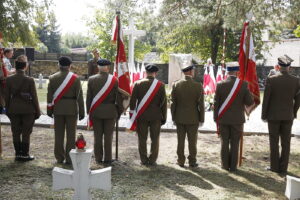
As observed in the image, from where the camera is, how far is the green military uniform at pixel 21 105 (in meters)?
6.89

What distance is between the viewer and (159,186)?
5.84 m

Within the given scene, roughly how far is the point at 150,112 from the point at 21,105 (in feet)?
7.23

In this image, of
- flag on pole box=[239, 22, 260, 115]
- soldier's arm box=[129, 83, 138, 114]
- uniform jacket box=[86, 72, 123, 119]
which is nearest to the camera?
uniform jacket box=[86, 72, 123, 119]

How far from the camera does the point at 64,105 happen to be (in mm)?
6734

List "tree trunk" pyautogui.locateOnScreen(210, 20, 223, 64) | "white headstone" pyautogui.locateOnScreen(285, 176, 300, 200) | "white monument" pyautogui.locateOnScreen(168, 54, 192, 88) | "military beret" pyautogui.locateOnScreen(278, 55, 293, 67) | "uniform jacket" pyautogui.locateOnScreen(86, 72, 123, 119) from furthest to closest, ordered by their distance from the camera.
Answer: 1. "tree trunk" pyautogui.locateOnScreen(210, 20, 223, 64)
2. "white monument" pyautogui.locateOnScreen(168, 54, 192, 88)
3. "uniform jacket" pyautogui.locateOnScreen(86, 72, 123, 119)
4. "military beret" pyautogui.locateOnScreen(278, 55, 293, 67)
5. "white headstone" pyautogui.locateOnScreen(285, 176, 300, 200)

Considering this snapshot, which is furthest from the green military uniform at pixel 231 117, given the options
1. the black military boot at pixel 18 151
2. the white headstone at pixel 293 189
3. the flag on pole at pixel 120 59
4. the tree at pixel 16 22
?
the tree at pixel 16 22

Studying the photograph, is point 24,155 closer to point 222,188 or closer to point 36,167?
point 36,167

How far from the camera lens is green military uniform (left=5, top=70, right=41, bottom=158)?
6.89 metres

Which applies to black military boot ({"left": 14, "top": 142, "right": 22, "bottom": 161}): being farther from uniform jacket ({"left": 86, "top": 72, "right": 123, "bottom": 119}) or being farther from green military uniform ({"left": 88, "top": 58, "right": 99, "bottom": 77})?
green military uniform ({"left": 88, "top": 58, "right": 99, "bottom": 77})

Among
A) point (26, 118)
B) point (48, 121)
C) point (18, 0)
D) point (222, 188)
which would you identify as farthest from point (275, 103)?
point (48, 121)

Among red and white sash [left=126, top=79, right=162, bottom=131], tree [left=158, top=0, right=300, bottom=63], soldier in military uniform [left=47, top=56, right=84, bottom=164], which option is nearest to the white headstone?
red and white sash [left=126, top=79, right=162, bottom=131]

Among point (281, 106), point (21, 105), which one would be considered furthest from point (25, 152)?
point (281, 106)

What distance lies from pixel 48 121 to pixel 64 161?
4471mm

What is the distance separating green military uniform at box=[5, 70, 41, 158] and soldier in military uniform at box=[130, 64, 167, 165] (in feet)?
5.68
